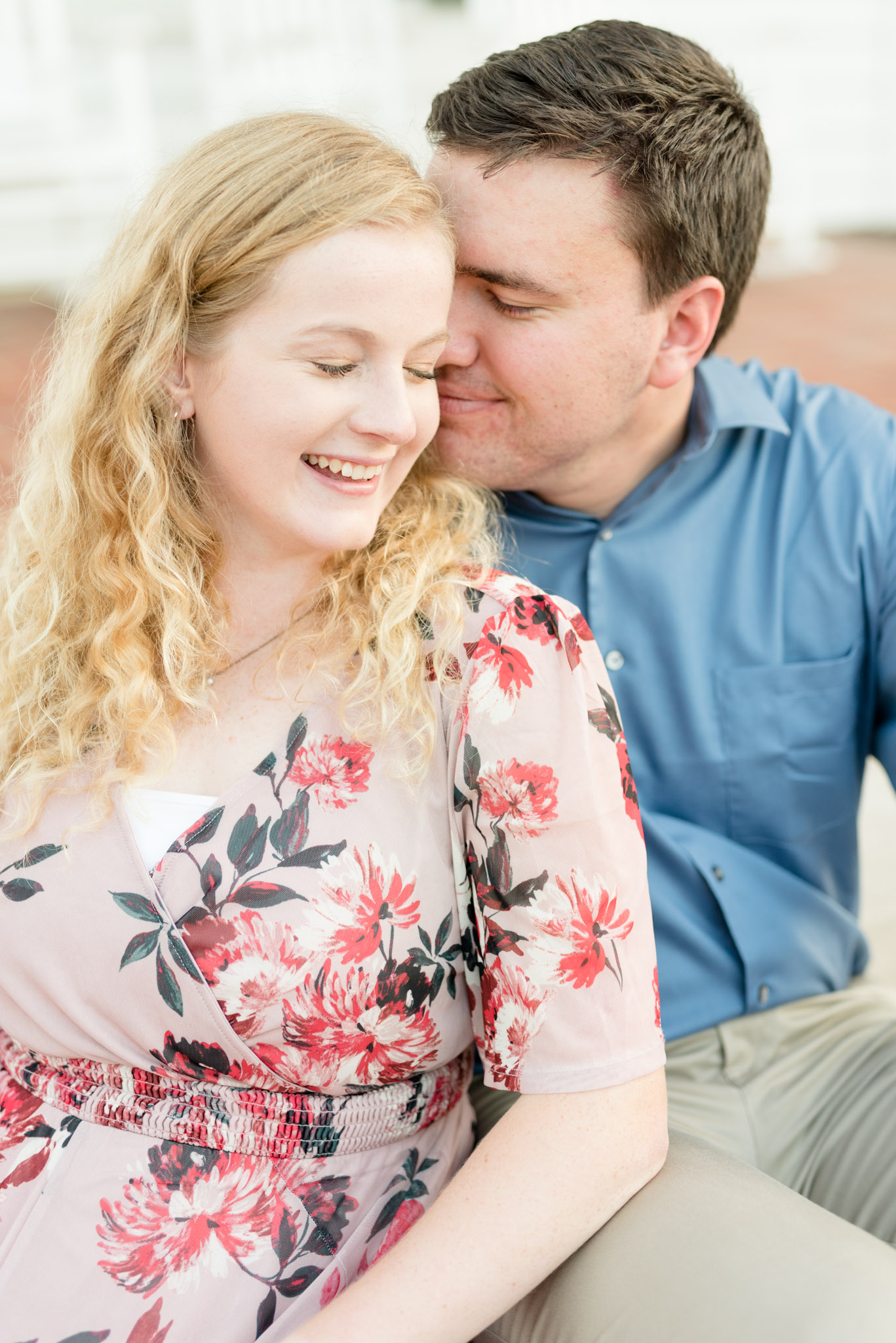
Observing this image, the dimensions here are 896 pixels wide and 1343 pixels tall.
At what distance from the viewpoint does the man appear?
60.8 inches

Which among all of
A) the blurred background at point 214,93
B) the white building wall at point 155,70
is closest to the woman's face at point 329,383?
the blurred background at point 214,93

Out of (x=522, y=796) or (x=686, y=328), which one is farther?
(x=686, y=328)

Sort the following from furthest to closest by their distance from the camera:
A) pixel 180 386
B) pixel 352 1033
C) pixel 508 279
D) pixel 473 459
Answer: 1. pixel 473 459
2. pixel 508 279
3. pixel 180 386
4. pixel 352 1033

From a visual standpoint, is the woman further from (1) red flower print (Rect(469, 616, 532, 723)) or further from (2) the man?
(2) the man

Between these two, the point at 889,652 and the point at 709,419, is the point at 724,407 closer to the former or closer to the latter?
the point at 709,419

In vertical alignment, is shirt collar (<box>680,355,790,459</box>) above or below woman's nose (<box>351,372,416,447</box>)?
below

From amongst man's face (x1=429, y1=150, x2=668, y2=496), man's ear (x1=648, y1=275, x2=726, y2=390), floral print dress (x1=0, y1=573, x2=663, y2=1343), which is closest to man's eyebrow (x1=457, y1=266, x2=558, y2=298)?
man's face (x1=429, y1=150, x2=668, y2=496)

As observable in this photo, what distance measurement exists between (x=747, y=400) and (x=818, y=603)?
334mm

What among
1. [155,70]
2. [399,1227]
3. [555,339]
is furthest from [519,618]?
[155,70]

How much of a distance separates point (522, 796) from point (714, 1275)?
1.53 ft

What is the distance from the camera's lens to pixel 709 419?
1748mm

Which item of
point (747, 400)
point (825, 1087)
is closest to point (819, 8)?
point (747, 400)

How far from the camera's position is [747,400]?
1.79m

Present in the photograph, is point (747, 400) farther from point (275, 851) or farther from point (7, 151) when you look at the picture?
point (7, 151)
